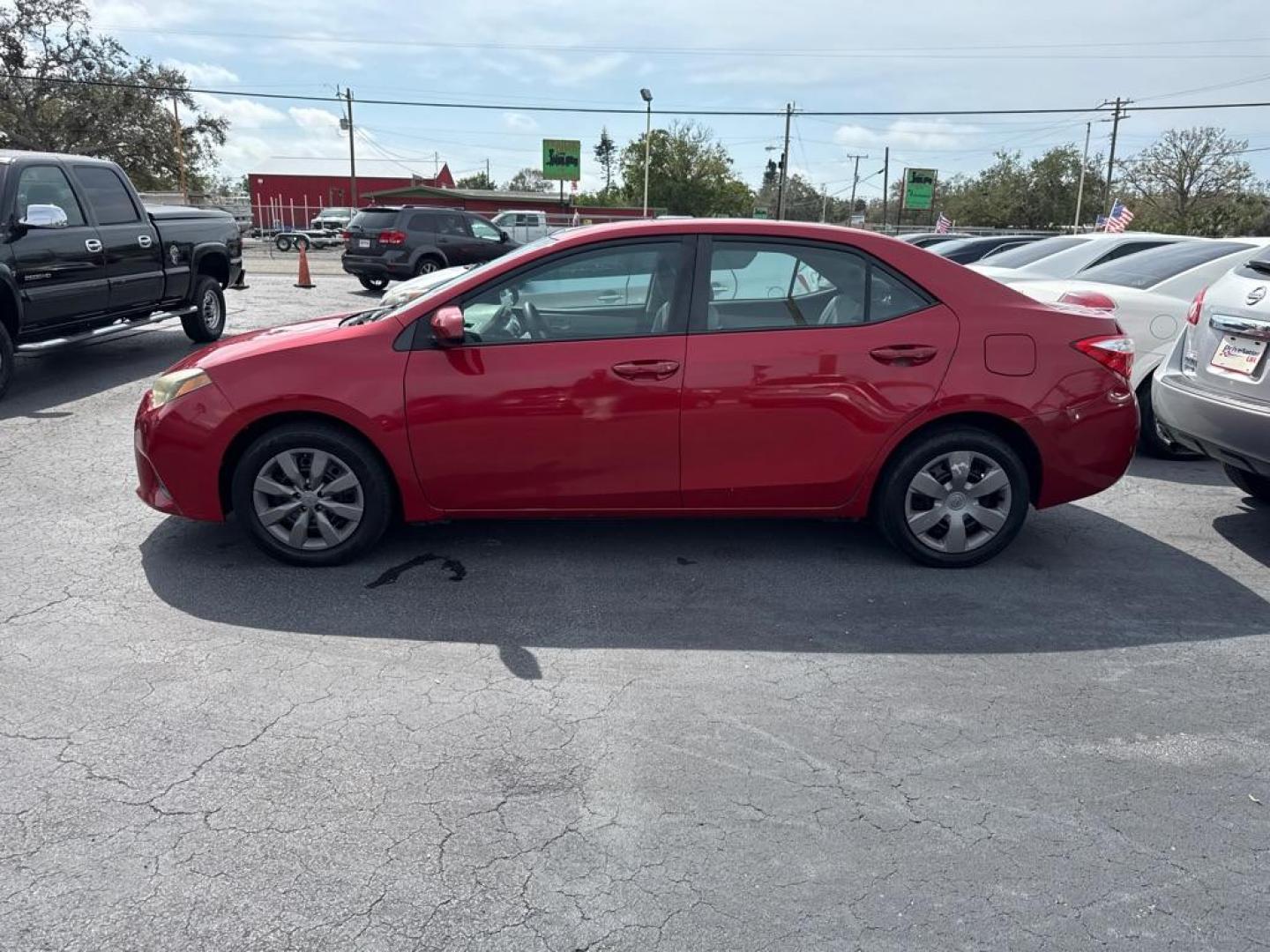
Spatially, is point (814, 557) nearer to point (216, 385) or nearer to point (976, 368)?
point (976, 368)

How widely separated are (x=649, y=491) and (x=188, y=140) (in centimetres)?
5395

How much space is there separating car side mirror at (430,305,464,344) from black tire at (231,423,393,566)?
2.14ft

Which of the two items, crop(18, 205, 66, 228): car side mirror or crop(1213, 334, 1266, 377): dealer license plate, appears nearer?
crop(1213, 334, 1266, 377): dealer license plate

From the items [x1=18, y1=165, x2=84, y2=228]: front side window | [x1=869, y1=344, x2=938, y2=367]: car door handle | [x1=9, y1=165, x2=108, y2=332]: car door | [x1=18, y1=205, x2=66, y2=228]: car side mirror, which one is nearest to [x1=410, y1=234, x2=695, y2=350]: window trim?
[x1=869, y1=344, x2=938, y2=367]: car door handle

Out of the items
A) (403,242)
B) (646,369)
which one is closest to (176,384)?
(646,369)

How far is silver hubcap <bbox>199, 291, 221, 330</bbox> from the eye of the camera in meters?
11.0

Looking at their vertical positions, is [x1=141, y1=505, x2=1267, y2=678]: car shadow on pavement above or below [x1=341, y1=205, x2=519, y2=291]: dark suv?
below

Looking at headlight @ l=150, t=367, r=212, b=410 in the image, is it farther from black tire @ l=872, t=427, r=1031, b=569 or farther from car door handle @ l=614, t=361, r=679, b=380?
black tire @ l=872, t=427, r=1031, b=569

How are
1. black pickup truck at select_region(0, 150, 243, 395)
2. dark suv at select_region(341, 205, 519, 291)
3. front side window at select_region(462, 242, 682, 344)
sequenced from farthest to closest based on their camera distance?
dark suv at select_region(341, 205, 519, 291) < black pickup truck at select_region(0, 150, 243, 395) < front side window at select_region(462, 242, 682, 344)

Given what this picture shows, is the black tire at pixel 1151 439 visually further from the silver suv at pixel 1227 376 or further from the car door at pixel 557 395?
the car door at pixel 557 395

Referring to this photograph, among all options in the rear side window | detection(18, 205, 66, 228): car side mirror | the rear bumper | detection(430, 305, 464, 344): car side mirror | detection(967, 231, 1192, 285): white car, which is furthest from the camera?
detection(967, 231, 1192, 285): white car

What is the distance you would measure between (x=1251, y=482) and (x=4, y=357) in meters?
9.26

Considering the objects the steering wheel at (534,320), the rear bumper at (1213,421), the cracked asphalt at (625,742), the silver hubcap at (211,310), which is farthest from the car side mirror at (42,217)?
the rear bumper at (1213,421)

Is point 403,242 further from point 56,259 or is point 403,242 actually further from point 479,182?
point 479,182
